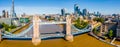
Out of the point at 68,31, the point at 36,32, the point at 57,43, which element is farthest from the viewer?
the point at 57,43

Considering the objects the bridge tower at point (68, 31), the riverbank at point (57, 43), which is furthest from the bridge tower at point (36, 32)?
the bridge tower at point (68, 31)

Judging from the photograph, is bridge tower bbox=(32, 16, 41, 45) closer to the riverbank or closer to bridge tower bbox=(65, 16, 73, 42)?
the riverbank

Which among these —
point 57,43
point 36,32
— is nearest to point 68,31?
point 57,43

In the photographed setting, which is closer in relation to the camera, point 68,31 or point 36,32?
point 36,32

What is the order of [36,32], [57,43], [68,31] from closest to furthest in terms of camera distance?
1. [36,32]
2. [68,31]
3. [57,43]

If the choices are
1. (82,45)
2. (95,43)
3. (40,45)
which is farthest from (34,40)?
(95,43)

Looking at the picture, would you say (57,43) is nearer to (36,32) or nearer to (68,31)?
(68,31)

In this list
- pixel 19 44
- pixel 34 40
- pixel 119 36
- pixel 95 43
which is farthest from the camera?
pixel 119 36

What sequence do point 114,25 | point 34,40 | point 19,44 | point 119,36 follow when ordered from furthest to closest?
point 114,25, point 119,36, point 19,44, point 34,40

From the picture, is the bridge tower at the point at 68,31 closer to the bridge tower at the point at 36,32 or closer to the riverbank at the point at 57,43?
the riverbank at the point at 57,43

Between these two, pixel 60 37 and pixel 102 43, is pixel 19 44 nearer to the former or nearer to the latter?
pixel 60 37

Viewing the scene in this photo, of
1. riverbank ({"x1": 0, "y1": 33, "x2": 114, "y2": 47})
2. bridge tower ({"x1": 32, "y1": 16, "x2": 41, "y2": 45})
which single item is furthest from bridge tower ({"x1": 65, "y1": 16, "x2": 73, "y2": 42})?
bridge tower ({"x1": 32, "y1": 16, "x2": 41, "y2": 45})
